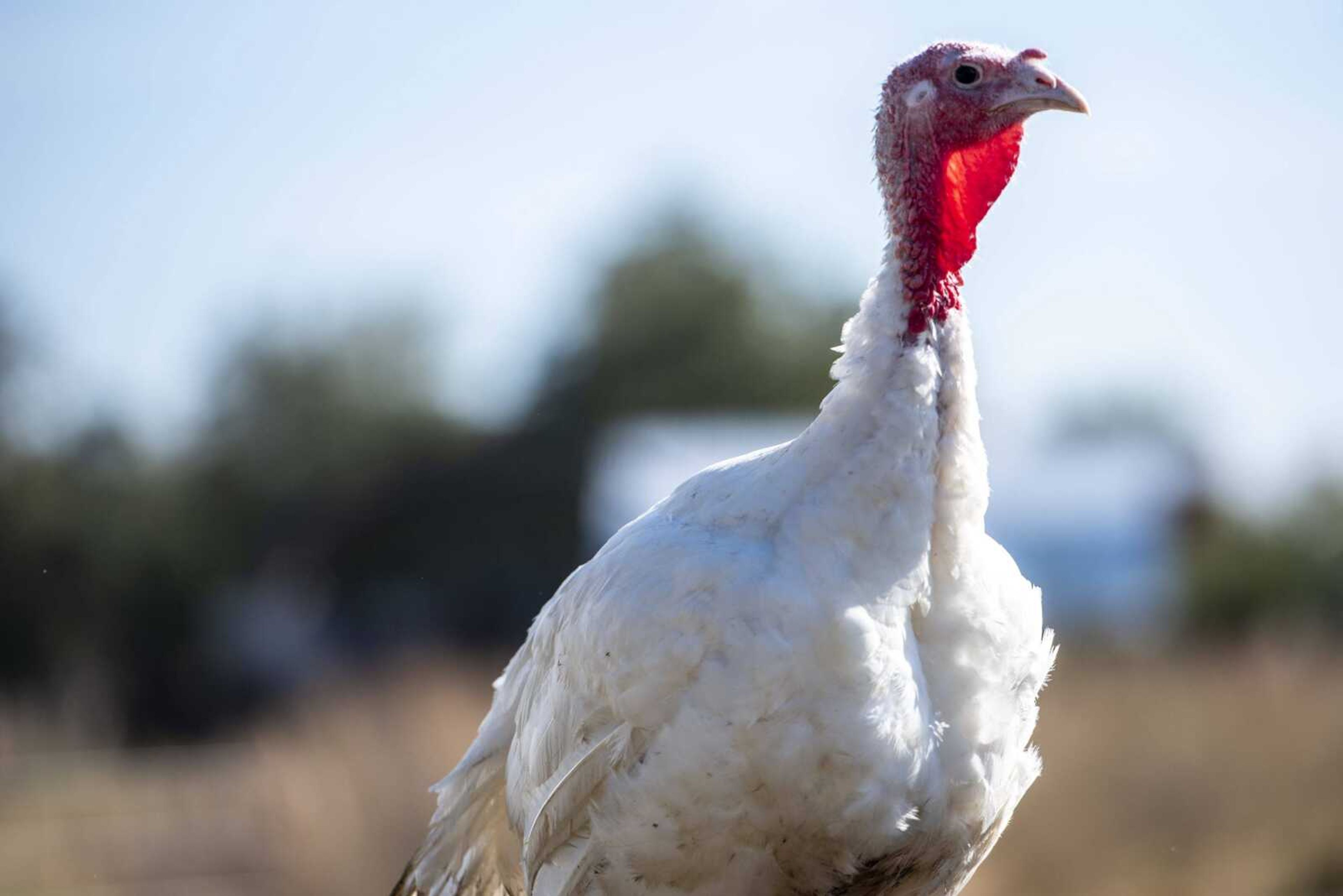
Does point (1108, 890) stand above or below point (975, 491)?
below

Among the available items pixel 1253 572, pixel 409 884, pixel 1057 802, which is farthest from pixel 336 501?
pixel 409 884

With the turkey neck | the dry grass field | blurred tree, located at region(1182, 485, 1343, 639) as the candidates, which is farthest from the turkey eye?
blurred tree, located at region(1182, 485, 1343, 639)

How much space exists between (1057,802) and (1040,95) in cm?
663

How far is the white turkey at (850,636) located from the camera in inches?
130

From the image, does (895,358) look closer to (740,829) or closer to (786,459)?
(786,459)

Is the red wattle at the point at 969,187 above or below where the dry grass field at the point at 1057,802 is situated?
above

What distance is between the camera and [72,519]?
80.0 feet

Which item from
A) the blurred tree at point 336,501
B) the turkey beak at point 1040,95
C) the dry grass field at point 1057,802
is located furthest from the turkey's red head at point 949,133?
the blurred tree at point 336,501

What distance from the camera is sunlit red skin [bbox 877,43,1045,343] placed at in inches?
141

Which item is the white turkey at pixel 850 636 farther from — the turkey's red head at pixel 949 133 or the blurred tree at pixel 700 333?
the blurred tree at pixel 700 333

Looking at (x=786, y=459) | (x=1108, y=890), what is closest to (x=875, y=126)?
(x=786, y=459)

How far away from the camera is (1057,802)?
9297mm

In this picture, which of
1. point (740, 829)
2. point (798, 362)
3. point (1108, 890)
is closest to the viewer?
point (740, 829)

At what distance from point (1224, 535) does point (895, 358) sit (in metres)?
21.4
